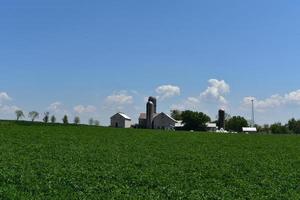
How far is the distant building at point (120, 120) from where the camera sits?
191637 mm

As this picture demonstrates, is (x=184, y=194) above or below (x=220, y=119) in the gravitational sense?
below

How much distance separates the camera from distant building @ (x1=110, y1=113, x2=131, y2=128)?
191637mm

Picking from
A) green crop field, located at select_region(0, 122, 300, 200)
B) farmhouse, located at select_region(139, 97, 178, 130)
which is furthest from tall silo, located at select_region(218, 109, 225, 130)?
green crop field, located at select_region(0, 122, 300, 200)

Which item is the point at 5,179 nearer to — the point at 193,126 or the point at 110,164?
the point at 110,164

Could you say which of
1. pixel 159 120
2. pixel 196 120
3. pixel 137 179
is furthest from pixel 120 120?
pixel 137 179

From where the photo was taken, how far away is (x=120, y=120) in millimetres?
193750

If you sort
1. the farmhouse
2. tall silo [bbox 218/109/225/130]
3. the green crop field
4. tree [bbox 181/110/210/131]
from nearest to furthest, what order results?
the green crop field < tree [bbox 181/110/210/131] < the farmhouse < tall silo [bbox 218/109/225/130]

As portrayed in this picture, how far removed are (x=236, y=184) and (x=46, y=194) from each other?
8854 mm

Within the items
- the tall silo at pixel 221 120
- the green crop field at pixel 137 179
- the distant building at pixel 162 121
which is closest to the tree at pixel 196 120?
the distant building at pixel 162 121

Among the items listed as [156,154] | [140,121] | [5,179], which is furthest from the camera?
[140,121]

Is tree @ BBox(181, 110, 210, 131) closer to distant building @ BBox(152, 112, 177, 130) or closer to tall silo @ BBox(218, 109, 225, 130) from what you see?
distant building @ BBox(152, 112, 177, 130)

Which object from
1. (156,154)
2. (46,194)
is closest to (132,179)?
(46,194)

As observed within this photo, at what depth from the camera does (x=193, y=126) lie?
173000 mm

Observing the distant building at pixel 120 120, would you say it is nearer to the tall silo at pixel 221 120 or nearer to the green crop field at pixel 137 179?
the tall silo at pixel 221 120
